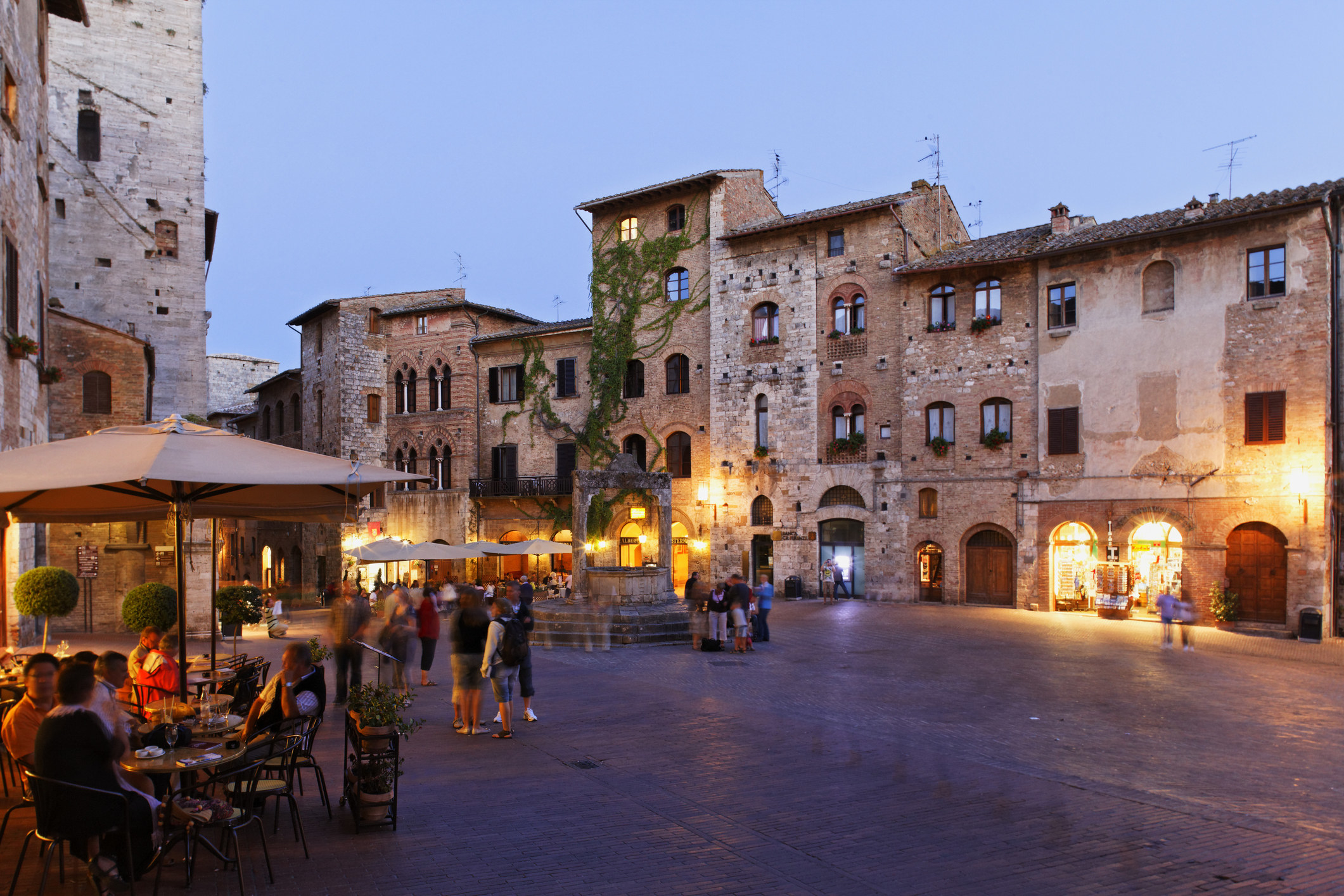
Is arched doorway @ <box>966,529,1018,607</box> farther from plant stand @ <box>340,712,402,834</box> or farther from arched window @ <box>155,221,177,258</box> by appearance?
arched window @ <box>155,221,177,258</box>

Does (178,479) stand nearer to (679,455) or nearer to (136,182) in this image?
(136,182)

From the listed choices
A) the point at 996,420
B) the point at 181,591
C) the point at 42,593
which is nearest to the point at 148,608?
the point at 42,593

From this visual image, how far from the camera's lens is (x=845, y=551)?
30.1m

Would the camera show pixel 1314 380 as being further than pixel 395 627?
Yes

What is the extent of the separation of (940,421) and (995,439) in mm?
1968

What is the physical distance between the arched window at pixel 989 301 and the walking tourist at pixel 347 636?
21580 mm

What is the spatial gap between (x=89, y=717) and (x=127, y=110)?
2484 centimetres

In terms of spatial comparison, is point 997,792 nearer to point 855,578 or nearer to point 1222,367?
point 1222,367

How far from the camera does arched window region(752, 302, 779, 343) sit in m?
31.7

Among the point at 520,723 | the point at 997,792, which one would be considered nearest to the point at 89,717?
→ the point at 520,723

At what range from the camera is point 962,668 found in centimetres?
1574

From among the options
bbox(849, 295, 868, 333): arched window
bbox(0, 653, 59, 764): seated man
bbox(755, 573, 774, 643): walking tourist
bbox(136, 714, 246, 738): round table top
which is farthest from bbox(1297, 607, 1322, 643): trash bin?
bbox(0, 653, 59, 764): seated man

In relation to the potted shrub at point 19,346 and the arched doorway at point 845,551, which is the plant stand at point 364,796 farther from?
the arched doorway at point 845,551

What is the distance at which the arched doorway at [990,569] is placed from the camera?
27.0 meters
